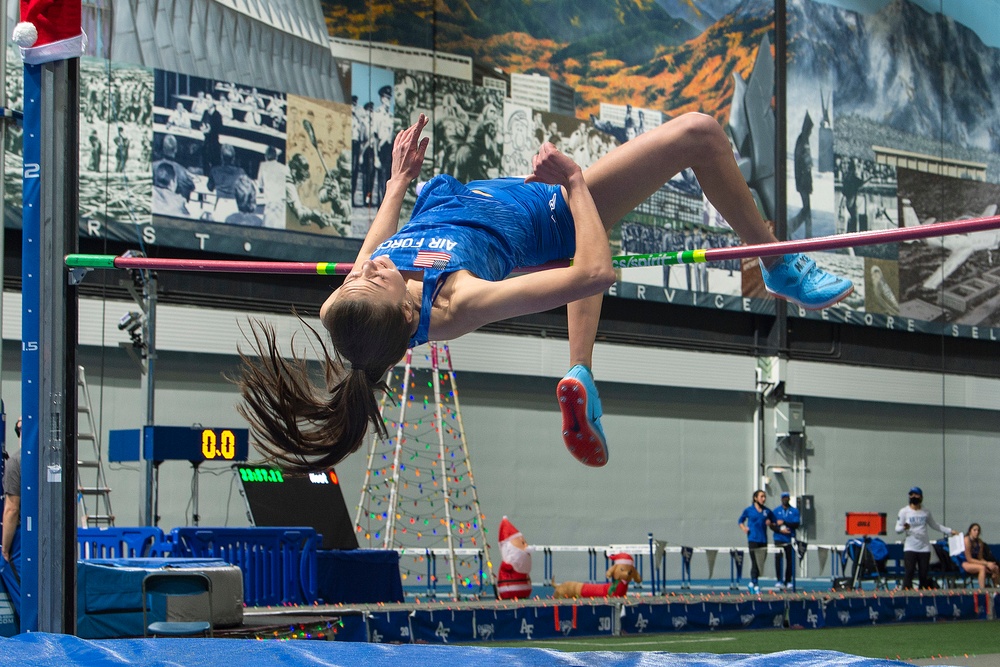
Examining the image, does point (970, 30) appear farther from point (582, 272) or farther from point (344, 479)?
point (582, 272)

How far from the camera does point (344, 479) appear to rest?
1173cm

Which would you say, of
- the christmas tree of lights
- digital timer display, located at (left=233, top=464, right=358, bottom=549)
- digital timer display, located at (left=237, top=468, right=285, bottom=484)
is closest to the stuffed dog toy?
digital timer display, located at (left=233, top=464, right=358, bottom=549)

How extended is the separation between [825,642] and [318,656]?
16.0 ft

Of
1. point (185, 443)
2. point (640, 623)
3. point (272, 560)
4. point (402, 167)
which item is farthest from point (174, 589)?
point (640, 623)

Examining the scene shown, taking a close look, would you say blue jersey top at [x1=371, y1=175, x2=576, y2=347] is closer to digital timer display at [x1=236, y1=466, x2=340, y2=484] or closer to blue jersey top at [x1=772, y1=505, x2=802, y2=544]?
digital timer display at [x1=236, y1=466, x2=340, y2=484]

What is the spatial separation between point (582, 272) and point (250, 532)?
448cm

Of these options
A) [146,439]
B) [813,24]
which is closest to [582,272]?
[146,439]

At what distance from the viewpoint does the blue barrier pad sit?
273 inches

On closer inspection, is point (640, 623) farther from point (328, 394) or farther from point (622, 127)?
point (622, 127)

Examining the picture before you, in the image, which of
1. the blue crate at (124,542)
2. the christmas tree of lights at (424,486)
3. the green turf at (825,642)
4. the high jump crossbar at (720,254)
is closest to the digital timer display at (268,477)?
the blue crate at (124,542)

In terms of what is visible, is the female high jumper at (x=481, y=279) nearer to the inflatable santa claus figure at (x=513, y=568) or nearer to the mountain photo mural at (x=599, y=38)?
the inflatable santa claus figure at (x=513, y=568)

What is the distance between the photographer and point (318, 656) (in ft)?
8.93

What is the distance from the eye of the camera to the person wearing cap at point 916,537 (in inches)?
412

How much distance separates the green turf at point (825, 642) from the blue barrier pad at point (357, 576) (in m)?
0.97
